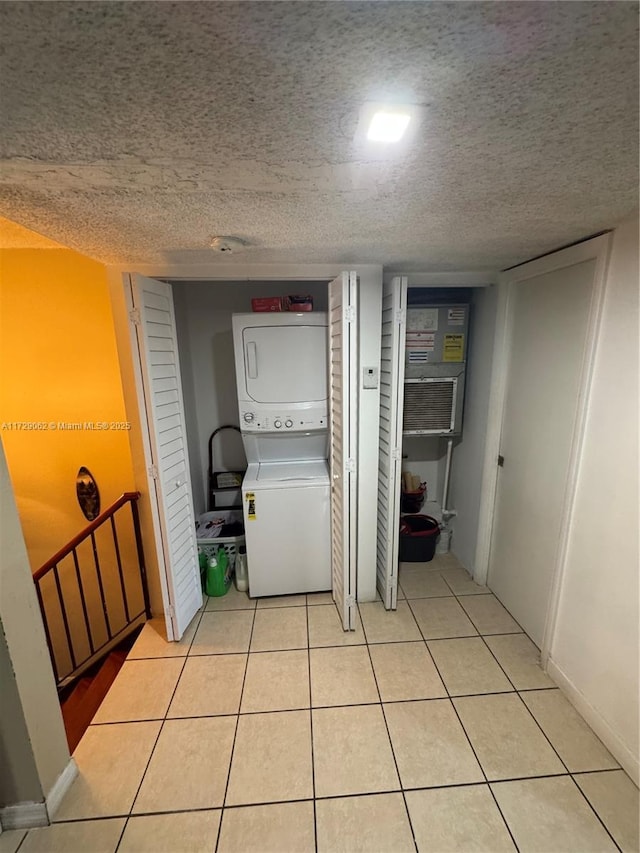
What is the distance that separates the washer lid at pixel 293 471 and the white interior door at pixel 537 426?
45.9 inches

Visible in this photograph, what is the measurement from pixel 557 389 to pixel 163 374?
2036mm

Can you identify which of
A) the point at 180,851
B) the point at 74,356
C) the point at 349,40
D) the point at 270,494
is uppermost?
the point at 349,40

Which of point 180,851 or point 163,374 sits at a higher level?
point 163,374

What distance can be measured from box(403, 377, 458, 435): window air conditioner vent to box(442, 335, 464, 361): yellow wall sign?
Answer: 144 mm

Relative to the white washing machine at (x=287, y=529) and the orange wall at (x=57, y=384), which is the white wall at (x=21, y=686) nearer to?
the white washing machine at (x=287, y=529)

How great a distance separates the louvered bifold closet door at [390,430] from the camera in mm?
1892

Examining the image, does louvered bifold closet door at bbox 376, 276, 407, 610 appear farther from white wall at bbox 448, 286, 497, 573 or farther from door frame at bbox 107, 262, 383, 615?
white wall at bbox 448, 286, 497, 573

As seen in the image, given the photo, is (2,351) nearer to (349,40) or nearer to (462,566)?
(349,40)

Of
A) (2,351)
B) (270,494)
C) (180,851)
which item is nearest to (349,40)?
(270,494)

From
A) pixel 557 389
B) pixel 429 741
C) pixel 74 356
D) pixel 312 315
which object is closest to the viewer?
pixel 429 741

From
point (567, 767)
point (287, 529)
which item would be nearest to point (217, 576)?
point (287, 529)

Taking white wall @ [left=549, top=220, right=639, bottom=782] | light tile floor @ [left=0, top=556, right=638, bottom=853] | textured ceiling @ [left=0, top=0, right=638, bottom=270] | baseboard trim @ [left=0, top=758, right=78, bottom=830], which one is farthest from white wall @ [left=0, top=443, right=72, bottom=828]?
white wall @ [left=549, top=220, right=639, bottom=782]

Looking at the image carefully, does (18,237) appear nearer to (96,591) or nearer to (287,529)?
(287,529)

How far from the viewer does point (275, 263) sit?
1873 mm
